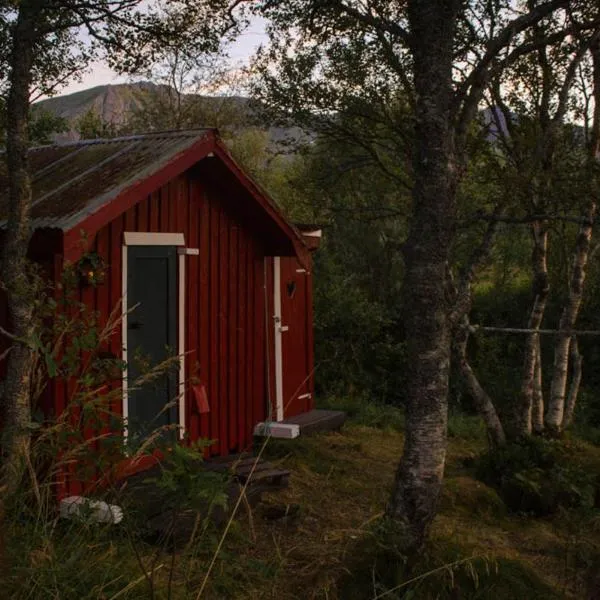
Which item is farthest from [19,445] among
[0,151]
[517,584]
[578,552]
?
[0,151]

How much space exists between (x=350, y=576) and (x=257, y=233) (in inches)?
217

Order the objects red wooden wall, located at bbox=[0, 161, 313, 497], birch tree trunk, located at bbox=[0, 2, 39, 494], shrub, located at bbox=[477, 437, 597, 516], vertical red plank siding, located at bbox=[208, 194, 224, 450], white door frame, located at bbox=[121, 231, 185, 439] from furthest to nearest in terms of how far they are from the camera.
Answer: vertical red plank siding, located at bbox=[208, 194, 224, 450], shrub, located at bbox=[477, 437, 597, 516], red wooden wall, located at bbox=[0, 161, 313, 497], white door frame, located at bbox=[121, 231, 185, 439], birch tree trunk, located at bbox=[0, 2, 39, 494]

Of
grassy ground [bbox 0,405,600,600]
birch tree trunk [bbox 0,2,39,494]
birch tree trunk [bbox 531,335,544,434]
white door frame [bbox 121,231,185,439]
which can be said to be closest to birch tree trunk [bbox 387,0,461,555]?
grassy ground [bbox 0,405,600,600]

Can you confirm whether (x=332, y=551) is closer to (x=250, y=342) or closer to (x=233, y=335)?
(x=233, y=335)

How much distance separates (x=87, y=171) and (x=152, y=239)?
951 mm

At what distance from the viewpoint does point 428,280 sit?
201 inches

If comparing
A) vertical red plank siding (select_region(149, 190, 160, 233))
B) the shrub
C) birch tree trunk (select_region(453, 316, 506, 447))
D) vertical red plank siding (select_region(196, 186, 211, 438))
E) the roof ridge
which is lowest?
the shrub

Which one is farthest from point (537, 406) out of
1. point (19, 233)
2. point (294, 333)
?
point (19, 233)

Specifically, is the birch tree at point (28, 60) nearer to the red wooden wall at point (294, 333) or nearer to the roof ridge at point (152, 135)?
the roof ridge at point (152, 135)

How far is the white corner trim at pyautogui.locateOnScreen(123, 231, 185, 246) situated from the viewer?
7320mm

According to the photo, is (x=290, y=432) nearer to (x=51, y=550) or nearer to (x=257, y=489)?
(x=257, y=489)

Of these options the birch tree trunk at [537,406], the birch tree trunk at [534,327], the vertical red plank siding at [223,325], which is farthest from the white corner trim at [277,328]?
the birch tree trunk at [537,406]

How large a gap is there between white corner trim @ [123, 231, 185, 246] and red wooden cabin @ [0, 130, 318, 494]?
0.01m

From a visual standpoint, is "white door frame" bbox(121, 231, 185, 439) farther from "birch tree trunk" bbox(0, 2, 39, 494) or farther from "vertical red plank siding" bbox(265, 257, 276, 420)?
"vertical red plank siding" bbox(265, 257, 276, 420)
